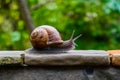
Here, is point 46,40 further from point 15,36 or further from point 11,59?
point 15,36

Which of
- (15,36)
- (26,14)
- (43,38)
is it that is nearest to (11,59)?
(43,38)

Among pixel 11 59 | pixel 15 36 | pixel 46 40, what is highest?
pixel 46 40

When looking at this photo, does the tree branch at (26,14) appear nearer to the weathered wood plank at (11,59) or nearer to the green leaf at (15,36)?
the green leaf at (15,36)

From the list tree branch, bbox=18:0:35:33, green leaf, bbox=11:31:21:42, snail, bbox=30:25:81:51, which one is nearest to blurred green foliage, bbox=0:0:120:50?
green leaf, bbox=11:31:21:42

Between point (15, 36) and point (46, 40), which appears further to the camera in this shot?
point (15, 36)

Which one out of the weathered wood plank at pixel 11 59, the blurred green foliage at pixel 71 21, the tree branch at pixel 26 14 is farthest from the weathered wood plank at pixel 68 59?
the blurred green foliage at pixel 71 21
